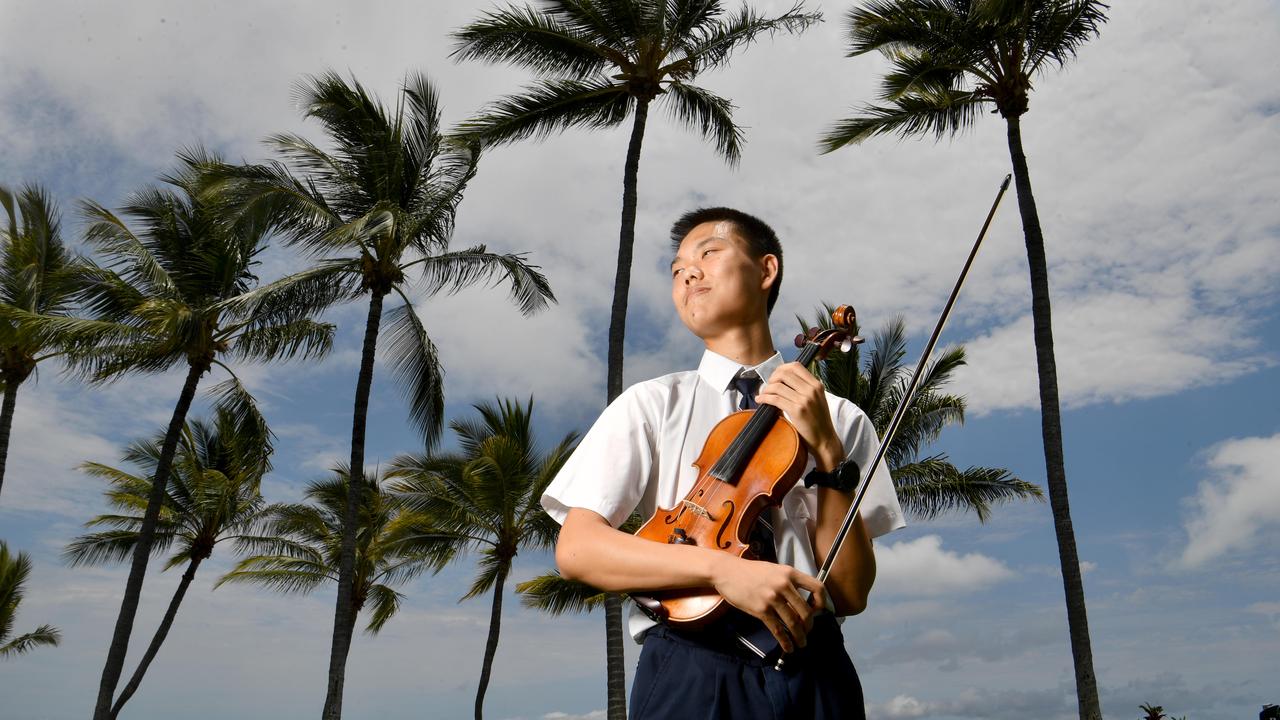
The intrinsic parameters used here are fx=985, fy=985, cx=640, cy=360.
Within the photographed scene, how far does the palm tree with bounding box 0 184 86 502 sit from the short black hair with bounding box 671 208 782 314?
17884 millimetres

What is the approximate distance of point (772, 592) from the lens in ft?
5.40

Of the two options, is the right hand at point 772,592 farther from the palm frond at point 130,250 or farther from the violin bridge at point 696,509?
the palm frond at point 130,250

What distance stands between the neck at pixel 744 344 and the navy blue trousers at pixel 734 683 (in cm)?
60

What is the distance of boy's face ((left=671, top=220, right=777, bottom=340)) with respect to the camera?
223 cm

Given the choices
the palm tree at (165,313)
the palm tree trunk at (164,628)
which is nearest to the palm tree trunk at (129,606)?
the palm tree at (165,313)

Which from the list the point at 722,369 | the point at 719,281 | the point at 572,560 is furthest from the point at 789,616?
the point at 719,281

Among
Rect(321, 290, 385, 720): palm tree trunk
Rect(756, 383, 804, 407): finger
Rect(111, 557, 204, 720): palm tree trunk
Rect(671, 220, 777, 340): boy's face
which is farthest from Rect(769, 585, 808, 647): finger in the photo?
Rect(111, 557, 204, 720): palm tree trunk

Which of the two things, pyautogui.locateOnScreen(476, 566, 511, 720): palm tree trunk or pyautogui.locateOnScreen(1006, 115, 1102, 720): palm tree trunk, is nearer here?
pyautogui.locateOnScreen(1006, 115, 1102, 720): palm tree trunk

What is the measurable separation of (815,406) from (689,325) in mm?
496

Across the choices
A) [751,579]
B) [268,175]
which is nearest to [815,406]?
[751,579]

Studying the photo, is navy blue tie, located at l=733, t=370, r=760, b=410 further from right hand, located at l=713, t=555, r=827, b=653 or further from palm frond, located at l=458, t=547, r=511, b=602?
palm frond, located at l=458, t=547, r=511, b=602

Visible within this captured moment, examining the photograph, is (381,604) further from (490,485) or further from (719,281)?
(719,281)

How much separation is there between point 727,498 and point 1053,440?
11923 millimetres

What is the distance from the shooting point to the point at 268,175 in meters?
15.9
